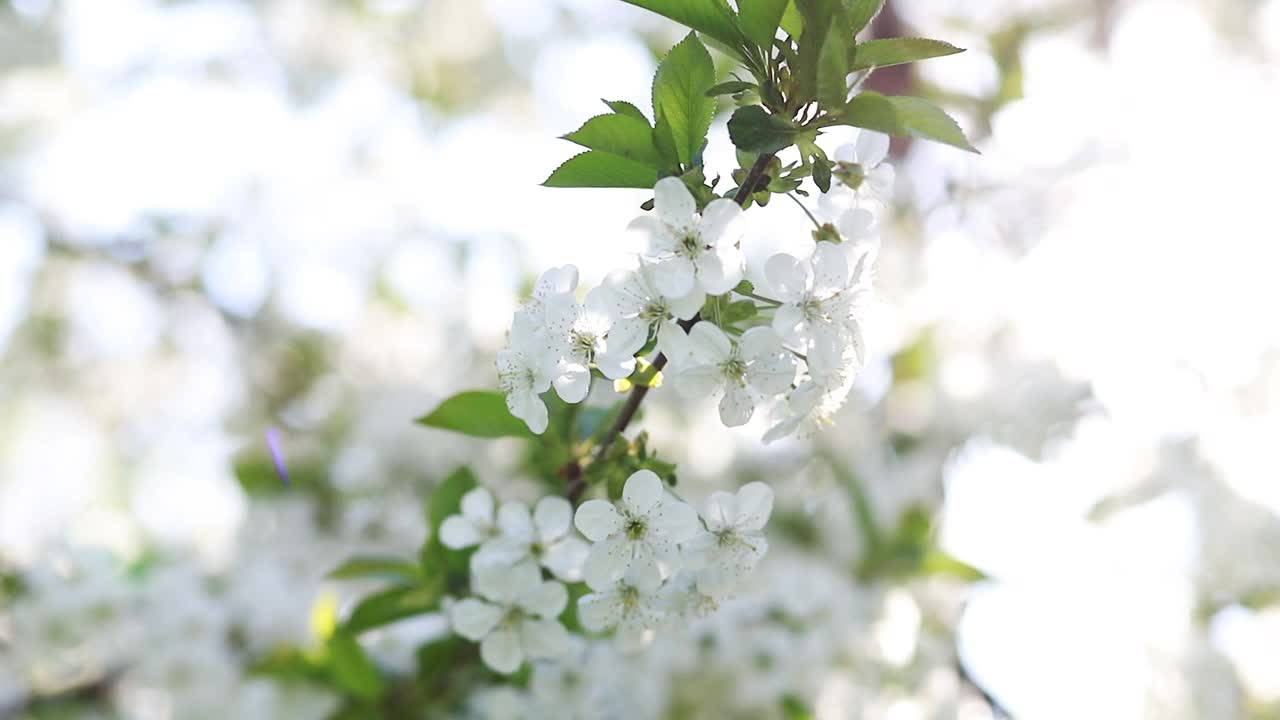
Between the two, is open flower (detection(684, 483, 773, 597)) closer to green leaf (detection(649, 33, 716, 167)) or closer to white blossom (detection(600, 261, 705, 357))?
white blossom (detection(600, 261, 705, 357))

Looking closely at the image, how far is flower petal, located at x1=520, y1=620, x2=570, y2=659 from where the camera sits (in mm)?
801

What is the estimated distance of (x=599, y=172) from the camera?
68 centimetres

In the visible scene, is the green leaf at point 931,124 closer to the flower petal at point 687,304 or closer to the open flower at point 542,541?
the flower petal at point 687,304

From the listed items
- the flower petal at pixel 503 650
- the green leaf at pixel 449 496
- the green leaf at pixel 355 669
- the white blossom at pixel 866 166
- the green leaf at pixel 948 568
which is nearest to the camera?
the white blossom at pixel 866 166

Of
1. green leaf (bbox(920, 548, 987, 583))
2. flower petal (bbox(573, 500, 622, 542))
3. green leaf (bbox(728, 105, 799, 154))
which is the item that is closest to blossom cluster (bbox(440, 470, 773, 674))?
flower petal (bbox(573, 500, 622, 542))

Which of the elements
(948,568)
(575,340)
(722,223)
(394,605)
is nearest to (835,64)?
(722,223)

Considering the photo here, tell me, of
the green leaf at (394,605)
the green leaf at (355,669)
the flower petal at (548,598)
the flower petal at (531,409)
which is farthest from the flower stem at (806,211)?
the green leaf at (355,669)

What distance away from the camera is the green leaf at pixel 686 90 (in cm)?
66

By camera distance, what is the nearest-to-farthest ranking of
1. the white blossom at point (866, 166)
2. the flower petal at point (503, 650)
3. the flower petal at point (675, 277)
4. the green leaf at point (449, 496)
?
the flower petal at point (675, 277) → the white blossom at point (866, 166) → the flower petal at point (503, 650) → the green leaf at point (449, 496)

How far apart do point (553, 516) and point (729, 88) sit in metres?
0.33

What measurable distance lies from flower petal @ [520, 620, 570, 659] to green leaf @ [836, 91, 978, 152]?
0.43 m

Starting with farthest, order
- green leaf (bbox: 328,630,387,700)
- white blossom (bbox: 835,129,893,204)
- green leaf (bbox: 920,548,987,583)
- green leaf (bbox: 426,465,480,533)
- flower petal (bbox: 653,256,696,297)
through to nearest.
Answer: green leaf (bbox: 920,548,987,583) < green leaf (bbox: 328,630,387,700) < green leaf (bbox: 426,465,480,533) < white blossom (bbox: 835,129,893,204) < flower petal (bbox: 653,256,696,297)

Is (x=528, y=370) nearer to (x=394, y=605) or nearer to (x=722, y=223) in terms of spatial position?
(x=722, y=223)

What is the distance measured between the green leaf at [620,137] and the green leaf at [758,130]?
0.07 metres
